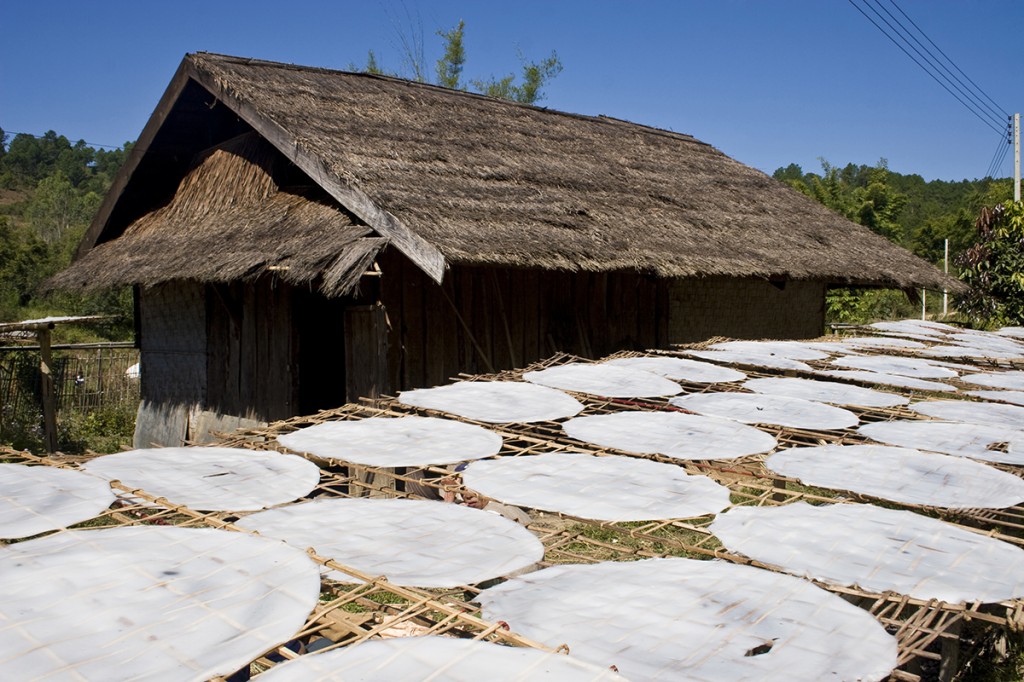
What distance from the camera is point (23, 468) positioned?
2201mm

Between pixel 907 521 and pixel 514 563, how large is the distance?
1017mm

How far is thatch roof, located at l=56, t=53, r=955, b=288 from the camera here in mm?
5500

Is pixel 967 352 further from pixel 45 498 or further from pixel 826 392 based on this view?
pixel 45 498

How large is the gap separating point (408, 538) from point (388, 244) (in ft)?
11.3

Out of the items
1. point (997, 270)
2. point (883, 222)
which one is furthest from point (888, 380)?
point (883, 222)

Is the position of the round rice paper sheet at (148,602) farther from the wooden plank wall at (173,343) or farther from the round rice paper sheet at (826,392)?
the wooden plank wall at (173,343)

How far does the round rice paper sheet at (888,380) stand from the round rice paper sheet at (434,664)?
334 cm

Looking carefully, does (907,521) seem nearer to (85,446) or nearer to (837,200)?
(85,446)

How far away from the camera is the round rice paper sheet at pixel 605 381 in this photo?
362 centimetres


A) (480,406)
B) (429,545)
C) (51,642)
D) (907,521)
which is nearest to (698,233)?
(480,406)

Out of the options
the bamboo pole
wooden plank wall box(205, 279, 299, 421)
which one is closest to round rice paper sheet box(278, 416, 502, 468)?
wooden plank wall box(205, 279, 299, 421)

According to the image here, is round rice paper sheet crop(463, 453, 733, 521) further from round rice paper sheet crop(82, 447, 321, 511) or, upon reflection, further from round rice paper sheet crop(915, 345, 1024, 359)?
round rice paper sheet crop(915, 345, 1024, 359)

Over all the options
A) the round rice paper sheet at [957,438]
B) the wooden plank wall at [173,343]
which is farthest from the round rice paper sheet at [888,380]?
the wooden plank wall at [173,343]

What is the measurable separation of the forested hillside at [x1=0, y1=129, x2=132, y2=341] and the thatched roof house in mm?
1946
